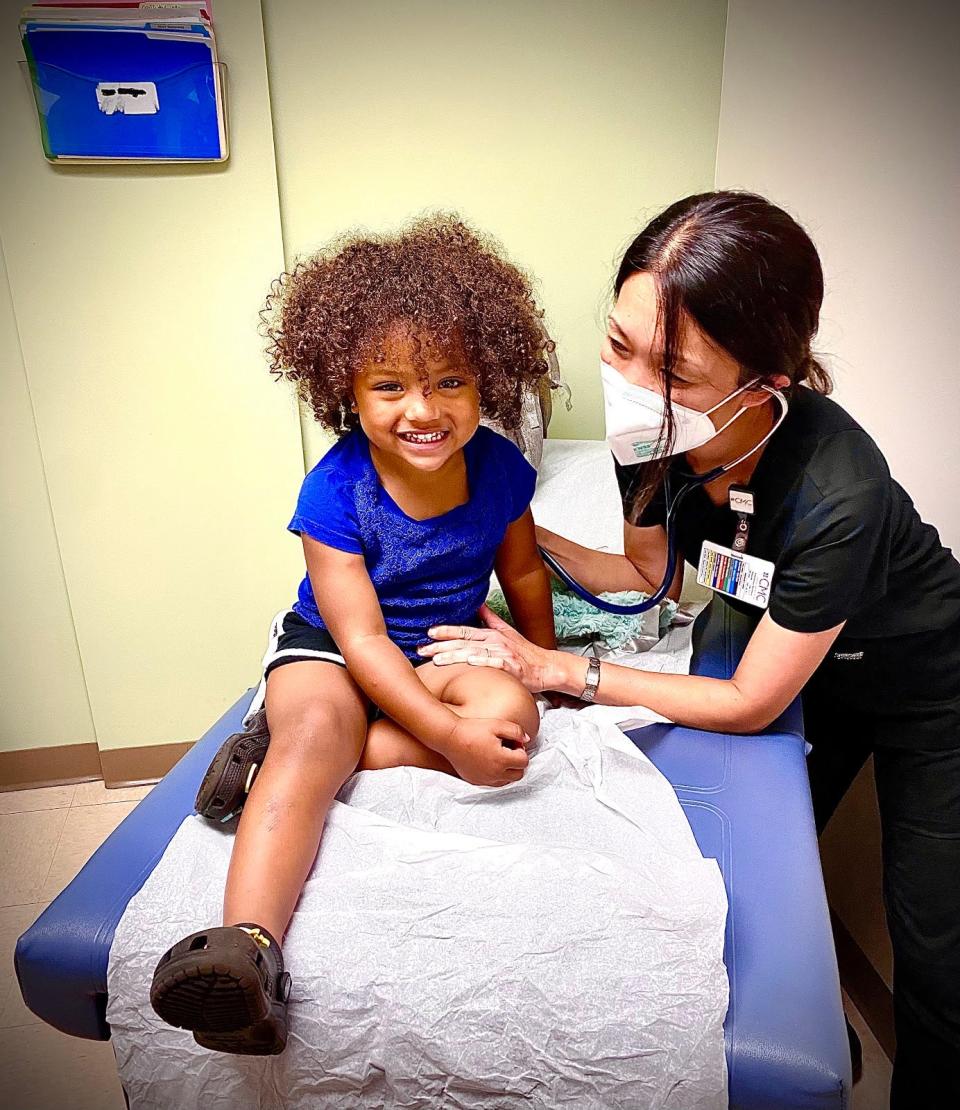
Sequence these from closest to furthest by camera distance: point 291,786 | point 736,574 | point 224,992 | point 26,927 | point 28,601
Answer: point 224,992 < point 291,786 < point 736,574 < point 26,927 < point 28,601

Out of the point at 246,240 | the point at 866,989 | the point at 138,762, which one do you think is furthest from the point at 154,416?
the point at 866,989

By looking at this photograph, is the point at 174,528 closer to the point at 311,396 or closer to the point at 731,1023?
the point at 311,396

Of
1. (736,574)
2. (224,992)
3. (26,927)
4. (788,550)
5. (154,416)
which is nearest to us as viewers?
(224,992)

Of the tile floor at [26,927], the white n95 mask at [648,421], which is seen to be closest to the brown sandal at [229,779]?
the white n95 mask at [648,421]

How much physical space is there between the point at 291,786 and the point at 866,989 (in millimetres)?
1315

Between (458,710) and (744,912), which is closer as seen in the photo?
(744,912)

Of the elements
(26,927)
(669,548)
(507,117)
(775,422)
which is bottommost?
(26,927)

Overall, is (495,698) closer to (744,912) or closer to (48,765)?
(744,912)

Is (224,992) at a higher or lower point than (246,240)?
lower

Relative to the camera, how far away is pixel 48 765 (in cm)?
236

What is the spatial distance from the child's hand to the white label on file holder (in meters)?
1.47

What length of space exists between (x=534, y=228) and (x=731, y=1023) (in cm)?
178

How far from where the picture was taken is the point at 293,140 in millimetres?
1962

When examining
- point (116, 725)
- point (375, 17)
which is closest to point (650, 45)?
point (375, 17)
